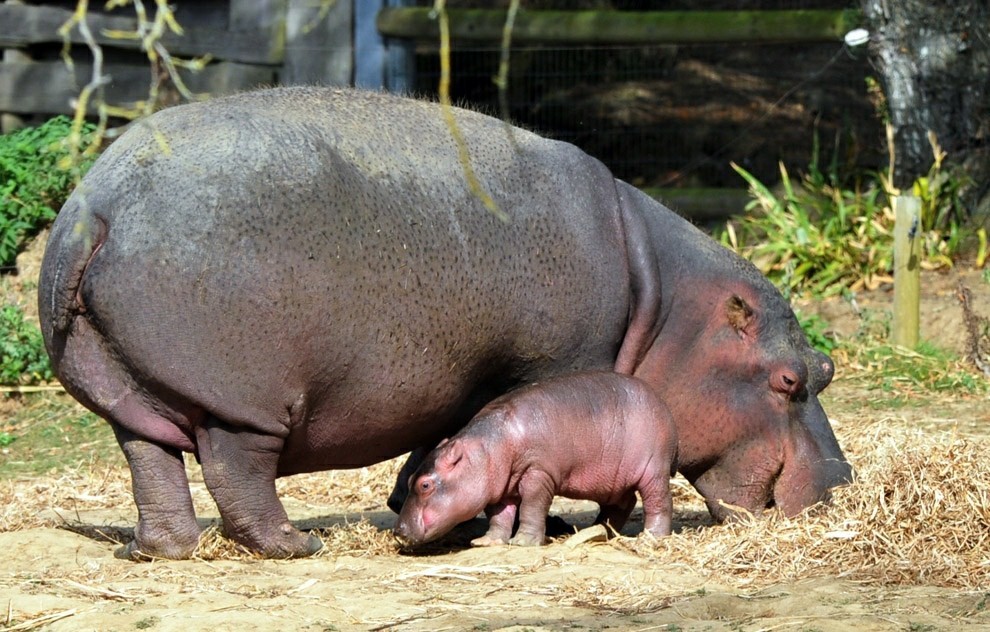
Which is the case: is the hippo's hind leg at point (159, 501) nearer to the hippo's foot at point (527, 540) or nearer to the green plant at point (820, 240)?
the hippo's foot at point (527, 540)

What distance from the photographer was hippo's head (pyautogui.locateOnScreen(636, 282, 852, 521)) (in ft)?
17.8

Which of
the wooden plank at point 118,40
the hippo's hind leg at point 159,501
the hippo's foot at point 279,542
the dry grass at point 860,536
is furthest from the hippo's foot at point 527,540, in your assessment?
the wooden plank at point 118,40

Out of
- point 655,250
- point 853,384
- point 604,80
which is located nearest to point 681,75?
point 604,80

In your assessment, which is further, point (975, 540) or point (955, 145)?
point (955, 145)

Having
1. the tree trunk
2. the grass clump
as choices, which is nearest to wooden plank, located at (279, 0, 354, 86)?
the grass clump

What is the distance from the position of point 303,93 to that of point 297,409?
47.3 inches

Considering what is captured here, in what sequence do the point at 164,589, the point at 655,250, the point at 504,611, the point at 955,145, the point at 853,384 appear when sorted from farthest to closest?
1. the point at 955,145
2. the point at 853,384
3. the point at 655,250
4. the point at 164,589
5. the point at 504,611

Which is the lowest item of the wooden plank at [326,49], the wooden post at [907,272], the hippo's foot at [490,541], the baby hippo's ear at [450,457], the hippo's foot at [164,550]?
the hippo's foot at [490,541]

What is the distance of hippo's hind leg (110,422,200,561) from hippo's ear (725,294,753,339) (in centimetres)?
216

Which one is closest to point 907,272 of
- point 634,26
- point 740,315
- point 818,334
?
point 818,334

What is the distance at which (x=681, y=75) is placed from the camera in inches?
548

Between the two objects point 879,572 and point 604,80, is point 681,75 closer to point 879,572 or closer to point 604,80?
point 604,80

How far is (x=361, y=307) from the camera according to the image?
15.0 feet

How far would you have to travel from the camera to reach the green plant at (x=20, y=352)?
830cm
